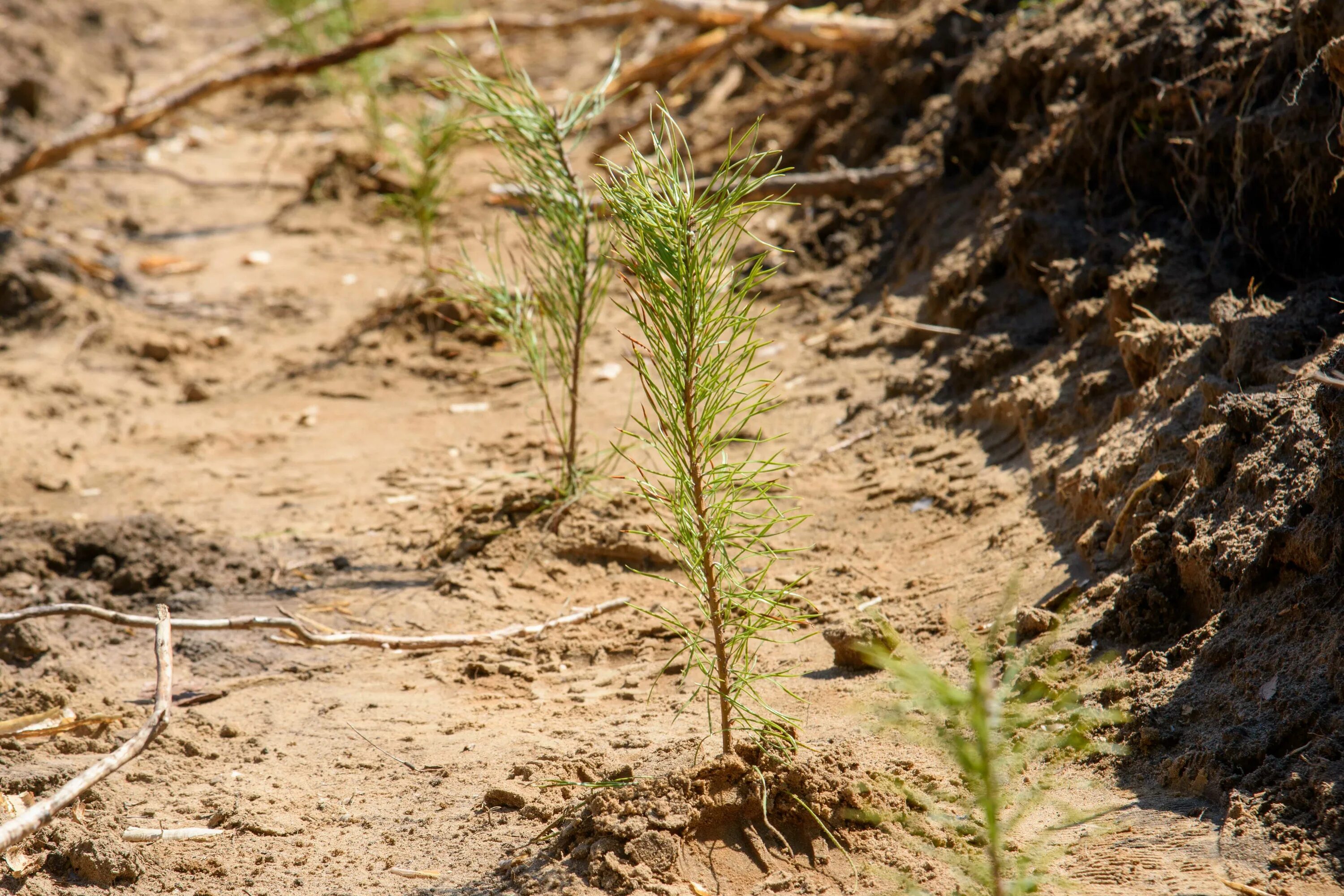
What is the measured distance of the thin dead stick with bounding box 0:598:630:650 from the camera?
2543 mm

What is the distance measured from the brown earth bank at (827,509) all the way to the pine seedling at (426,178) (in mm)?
445

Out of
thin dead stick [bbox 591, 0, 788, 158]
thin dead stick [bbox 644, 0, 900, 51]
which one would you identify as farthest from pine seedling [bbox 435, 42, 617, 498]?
thin dead stick [bbox 644, 0, 900, 51]

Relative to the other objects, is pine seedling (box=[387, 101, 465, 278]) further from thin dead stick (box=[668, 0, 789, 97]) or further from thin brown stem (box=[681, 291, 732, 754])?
thin brown stem (box=[681, 291, 732, 754])

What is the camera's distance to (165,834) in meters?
2.33

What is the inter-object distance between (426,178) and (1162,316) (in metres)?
4.13

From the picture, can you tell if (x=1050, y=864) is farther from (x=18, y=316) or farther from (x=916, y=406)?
(x=18, y=316)

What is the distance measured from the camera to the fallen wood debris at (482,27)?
6.24 metres

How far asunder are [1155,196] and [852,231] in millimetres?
1860

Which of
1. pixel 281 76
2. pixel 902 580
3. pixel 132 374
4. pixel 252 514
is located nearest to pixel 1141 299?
pixel 902 580

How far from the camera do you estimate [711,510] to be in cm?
223

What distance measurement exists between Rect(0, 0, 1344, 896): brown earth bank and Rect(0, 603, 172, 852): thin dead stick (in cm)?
30

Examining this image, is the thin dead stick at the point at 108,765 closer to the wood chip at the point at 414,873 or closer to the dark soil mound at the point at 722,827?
the wood chip at the point at 414,873

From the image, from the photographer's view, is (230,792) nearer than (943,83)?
Yes

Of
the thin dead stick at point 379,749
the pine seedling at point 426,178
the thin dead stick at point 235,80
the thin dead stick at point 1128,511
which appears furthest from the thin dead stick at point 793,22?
the thin dead stick at point 379,749
